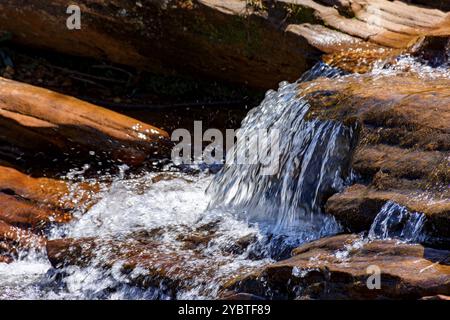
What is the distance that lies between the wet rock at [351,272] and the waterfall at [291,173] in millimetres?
477

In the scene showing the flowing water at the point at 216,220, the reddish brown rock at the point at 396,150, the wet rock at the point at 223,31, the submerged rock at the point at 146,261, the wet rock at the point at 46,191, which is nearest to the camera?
the reddish brown rock at the point at 396,150

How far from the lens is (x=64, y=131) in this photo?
261 inches

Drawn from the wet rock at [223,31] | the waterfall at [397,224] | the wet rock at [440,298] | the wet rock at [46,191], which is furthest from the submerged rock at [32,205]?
the wet rock at [440,298]

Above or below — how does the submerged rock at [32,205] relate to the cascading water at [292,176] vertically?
below

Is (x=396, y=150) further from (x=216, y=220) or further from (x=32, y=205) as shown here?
(x=32, y=205)

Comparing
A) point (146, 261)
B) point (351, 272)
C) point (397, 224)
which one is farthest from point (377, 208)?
point (146, 261)

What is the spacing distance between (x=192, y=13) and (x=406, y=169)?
9.90 ft

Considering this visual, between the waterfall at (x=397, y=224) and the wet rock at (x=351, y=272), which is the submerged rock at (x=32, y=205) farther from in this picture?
the waterfall at (x=397, y=224)

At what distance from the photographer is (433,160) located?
474 cm

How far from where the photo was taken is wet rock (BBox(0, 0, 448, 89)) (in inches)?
270

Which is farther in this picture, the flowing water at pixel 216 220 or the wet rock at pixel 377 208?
the flowing water at pixel 216 220

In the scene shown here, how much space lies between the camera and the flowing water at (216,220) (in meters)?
5.06

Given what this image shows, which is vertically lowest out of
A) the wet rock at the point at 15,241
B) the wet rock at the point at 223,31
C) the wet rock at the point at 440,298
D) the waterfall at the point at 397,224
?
the wet rock at the point at 15,241

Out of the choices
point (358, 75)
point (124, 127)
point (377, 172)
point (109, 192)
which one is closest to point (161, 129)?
point (124, 127)
